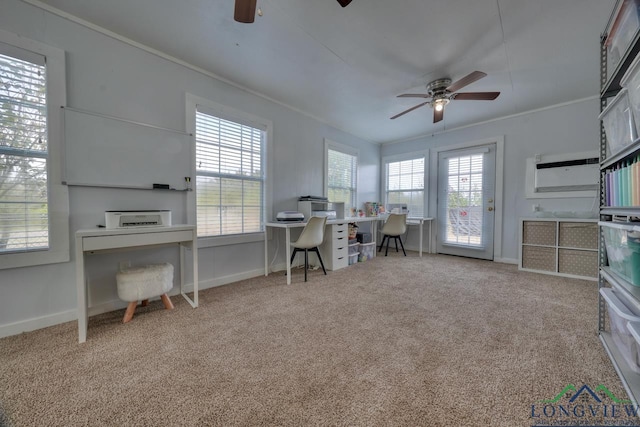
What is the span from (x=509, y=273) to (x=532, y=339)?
6.70ft

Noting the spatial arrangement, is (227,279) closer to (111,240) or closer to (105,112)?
(111,240)

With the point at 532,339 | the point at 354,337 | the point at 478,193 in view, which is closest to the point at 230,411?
the point at 354,337

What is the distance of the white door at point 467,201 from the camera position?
4.11 meters

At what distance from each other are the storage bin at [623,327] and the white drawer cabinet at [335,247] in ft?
8.41

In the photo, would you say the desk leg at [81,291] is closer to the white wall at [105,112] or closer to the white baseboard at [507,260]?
the white wall at [105,112]

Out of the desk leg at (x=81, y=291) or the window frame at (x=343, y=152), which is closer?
the desk leg at (x=81, y=291)

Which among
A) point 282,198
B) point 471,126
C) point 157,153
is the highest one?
point 471,126

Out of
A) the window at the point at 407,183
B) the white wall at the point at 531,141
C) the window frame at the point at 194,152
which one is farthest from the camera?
the window at the point at 407,183

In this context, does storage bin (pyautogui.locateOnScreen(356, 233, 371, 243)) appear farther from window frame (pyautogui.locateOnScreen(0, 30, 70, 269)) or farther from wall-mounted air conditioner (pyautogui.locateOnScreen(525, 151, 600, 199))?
window frame (pyautogui.locateOnScreen(0, 30, 70, 269))

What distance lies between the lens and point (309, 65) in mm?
2510

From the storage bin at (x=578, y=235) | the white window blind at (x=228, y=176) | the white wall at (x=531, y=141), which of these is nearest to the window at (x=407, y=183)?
the white wall at (x=531, y=141)

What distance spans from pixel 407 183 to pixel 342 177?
1570 mm

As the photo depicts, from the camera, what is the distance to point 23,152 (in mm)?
1769

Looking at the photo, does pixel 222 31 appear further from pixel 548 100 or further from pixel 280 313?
pixel 548 100
